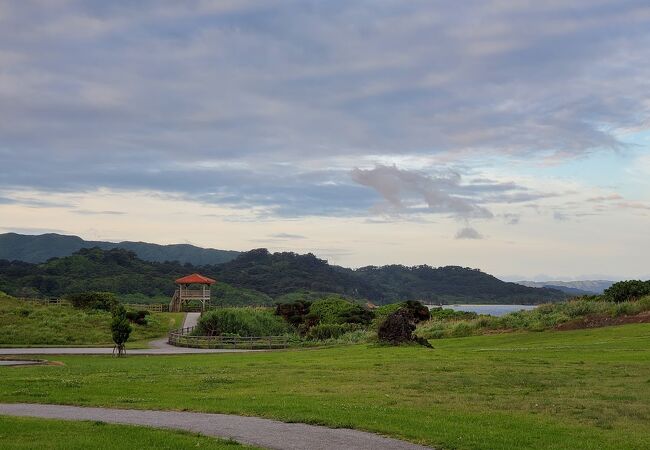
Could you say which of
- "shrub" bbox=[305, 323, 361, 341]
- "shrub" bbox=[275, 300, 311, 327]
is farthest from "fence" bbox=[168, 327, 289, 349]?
"shrub" bbox=[275, 300, 311, 327]

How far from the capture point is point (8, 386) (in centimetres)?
2000

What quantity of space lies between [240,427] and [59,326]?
46.4 m

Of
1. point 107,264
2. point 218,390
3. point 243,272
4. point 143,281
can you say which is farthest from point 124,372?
point 243,272

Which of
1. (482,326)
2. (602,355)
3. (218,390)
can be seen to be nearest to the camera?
(218,390)

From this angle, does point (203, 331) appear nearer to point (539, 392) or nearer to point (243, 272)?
point (539, 392)

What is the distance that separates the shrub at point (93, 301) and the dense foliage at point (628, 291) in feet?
158

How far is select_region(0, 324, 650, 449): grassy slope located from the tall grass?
1077cm

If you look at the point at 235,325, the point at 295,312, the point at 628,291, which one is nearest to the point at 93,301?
the point at 295,312

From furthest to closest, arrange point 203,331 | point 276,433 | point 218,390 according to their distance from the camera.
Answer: point 203,331, point 218,390, point 276,433

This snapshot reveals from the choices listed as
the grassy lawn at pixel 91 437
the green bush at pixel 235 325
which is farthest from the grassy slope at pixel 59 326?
the grassy lawn at pixel 91 437

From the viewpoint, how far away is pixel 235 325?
52.8 meters

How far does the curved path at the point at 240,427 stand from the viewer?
38.4ft

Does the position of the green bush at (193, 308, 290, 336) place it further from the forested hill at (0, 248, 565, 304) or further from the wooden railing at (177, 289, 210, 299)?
the forested hill at (0, 248, 565, 304)

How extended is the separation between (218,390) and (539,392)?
29.9 ft
